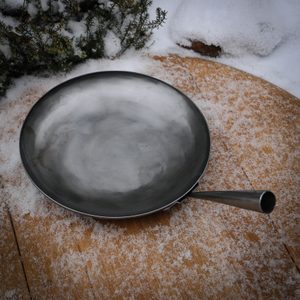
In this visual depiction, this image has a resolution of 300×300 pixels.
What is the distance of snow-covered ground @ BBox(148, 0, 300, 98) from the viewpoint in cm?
104

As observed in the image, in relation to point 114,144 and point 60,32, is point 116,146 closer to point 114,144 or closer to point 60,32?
point 114,144

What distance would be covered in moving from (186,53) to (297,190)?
1.73 feet

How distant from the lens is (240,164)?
2.55 feet

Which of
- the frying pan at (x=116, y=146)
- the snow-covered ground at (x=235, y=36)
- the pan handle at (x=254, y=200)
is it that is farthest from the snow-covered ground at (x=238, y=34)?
the pan handle at (x=254, y=200)

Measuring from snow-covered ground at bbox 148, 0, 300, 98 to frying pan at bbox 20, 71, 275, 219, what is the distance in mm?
299

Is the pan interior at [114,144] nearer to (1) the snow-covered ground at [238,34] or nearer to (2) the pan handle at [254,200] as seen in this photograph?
(2) the pan handle at [254,200]

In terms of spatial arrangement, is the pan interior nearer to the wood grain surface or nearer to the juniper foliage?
the wood grain surface

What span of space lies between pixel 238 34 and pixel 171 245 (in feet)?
2.42

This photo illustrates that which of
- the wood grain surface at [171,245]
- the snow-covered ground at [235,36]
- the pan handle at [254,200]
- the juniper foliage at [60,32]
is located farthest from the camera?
the snow-covered ground at [235,36]

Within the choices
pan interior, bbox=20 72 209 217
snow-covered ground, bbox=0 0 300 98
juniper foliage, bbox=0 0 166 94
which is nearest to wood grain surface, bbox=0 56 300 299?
pan interior, bbox=20 72 209 217

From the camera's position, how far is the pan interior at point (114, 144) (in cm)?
63

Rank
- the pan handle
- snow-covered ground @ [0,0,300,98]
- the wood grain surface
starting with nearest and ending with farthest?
the pan handle
the wood grain surface
snow-covered ground @ [0,0,300,98]

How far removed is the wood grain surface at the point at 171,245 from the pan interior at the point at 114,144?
0.07 m

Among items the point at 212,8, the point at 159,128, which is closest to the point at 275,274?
the point at 159,128
